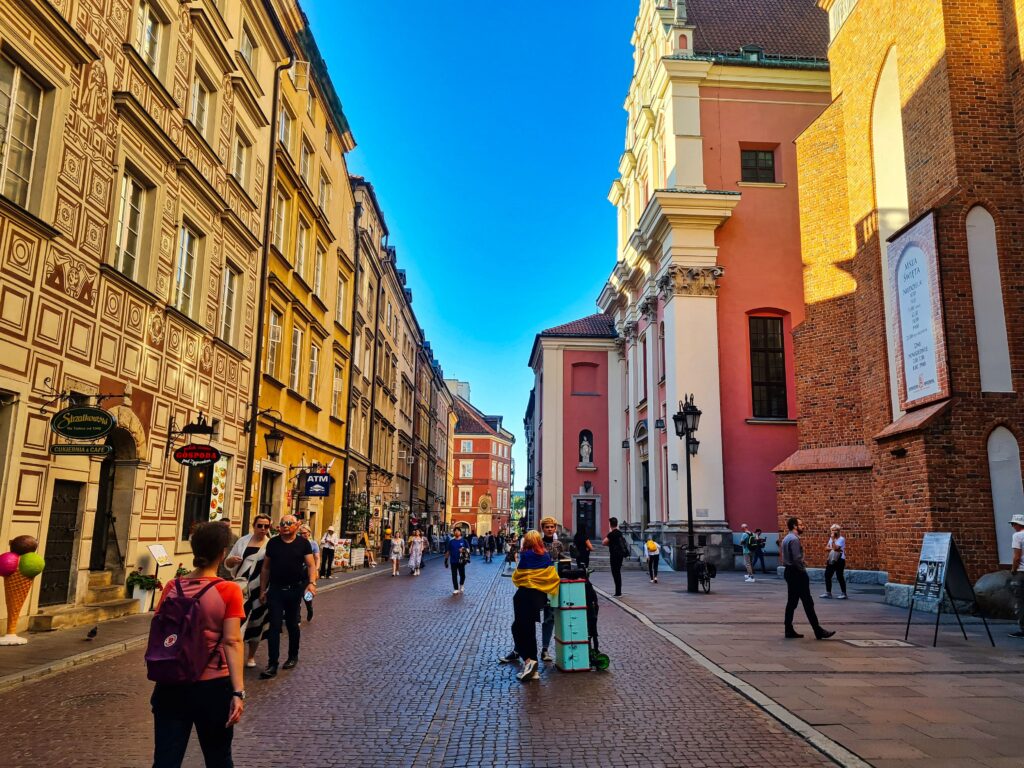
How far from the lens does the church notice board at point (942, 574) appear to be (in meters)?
11.0

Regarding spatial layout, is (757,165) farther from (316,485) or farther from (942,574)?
(942,574)

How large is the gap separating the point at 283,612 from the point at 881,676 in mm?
6712

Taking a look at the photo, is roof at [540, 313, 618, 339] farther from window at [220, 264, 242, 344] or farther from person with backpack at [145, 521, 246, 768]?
person with backpack at [145, 521, 246, 768]

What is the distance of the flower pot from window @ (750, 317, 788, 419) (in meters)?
23.6

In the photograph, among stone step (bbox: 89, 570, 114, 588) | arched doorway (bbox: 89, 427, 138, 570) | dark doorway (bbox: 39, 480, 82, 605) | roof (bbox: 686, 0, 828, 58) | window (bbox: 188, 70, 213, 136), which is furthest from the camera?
roof (bbox: 686, 0, 828, 58)

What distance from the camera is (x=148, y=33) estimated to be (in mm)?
14859

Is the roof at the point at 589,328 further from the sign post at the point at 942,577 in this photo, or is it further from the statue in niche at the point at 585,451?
the sign post at the point at 942,577

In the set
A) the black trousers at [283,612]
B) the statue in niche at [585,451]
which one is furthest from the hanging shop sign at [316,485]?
the statue in niche at [585,451]

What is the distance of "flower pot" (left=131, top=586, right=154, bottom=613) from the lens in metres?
13.9

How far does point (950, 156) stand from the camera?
1477 centimetres

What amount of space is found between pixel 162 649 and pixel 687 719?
4690mm

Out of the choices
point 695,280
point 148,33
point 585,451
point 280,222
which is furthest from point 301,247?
point 585,451

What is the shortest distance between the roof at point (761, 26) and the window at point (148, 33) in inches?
994

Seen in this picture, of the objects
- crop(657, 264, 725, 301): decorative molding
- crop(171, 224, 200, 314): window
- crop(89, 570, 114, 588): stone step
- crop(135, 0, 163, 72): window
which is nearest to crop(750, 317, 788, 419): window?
crop(657, 264, 725, 301): decorative molding
